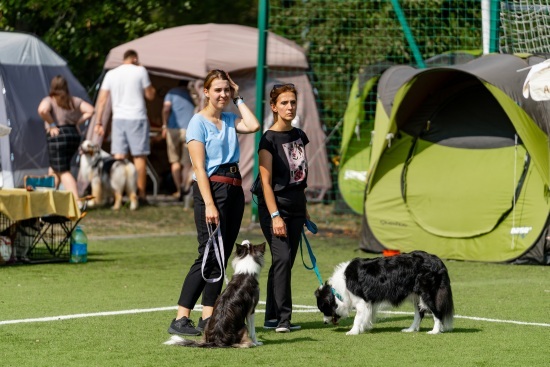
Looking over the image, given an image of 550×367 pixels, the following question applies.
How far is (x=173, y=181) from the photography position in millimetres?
20672

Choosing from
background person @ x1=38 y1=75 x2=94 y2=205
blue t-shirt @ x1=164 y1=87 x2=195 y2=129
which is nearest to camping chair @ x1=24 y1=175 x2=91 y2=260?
background person @ x1=38 y1=75 x2=94 y2=205

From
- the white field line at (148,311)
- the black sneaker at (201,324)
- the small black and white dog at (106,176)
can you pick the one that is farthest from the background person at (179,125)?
the black sneaker at (201,324)

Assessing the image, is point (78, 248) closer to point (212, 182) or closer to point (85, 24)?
point (212, 182)

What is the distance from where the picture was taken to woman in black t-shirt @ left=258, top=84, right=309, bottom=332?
323 inches

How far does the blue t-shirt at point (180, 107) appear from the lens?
19.1 metres

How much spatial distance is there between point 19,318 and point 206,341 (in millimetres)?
1899

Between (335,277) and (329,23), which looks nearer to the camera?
(335,277)

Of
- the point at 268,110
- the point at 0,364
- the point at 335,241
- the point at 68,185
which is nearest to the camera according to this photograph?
the point at 0,364

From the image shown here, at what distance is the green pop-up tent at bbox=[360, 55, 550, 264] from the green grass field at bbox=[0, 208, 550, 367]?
1.35ft

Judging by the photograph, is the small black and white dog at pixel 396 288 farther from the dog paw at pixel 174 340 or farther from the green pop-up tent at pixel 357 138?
the green pop-up tent at pixel 357 138

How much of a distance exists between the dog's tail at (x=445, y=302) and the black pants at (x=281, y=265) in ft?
3.40

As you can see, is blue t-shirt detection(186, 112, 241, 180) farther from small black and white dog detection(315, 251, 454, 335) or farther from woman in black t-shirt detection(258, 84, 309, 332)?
small black and white dog detection(315, 251, 454, 335)

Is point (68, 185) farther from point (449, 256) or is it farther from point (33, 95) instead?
point (449, 256)

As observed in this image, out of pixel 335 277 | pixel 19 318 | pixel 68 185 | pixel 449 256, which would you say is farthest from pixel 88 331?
pixel 68 185
